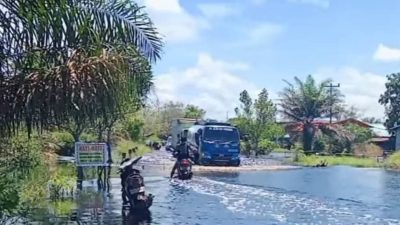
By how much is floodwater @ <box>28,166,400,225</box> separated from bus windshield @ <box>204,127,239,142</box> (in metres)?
11.8

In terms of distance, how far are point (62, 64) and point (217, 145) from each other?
34.8 m

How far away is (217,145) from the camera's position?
4284 cm

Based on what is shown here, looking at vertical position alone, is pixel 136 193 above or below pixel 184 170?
below

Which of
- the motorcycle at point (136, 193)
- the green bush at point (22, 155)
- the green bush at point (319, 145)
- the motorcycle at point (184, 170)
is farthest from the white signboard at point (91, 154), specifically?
the green bush at point (319, 145)

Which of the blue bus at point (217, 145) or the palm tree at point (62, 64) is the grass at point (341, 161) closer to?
the blue bus at point (217, 145)

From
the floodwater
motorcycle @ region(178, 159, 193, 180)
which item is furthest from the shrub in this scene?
motorcycle @ region(178, 159, 193, 180)

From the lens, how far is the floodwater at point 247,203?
17.0 metres

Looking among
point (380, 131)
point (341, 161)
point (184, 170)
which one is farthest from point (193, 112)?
point (184, 170)

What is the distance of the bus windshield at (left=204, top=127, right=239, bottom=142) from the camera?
4288 centimetres

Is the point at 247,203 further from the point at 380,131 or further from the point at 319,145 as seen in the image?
the point at 380,131

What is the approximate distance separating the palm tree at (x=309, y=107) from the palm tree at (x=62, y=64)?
2278 inches

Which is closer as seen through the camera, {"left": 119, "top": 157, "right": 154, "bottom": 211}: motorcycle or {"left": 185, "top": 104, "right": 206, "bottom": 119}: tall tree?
{"left": 119, "top": 157, "right": 154, "bottom": 211}: motorcycle

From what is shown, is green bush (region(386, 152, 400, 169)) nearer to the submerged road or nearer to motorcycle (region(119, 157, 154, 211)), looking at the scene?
the submerged road

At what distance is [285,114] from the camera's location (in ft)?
221
